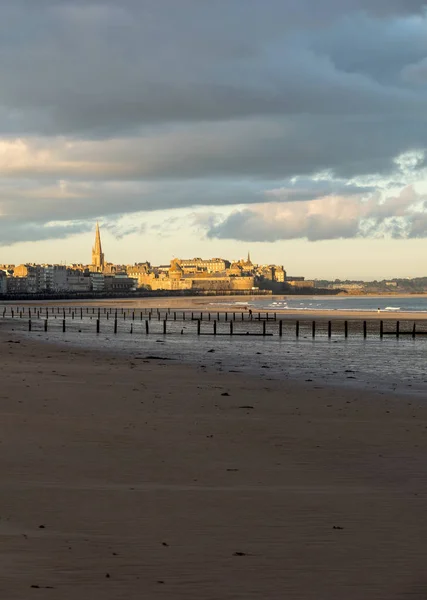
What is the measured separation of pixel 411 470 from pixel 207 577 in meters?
4.76

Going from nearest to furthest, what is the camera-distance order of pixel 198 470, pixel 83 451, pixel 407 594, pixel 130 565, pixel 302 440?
1. pixel 407 594
2. pixel 130 565
3. pixel 198 470
4. pixel 83 451
5. pixel 302 440

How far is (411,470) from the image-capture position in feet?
32.9

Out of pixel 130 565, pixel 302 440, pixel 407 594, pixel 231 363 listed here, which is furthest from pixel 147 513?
pixel 231 363

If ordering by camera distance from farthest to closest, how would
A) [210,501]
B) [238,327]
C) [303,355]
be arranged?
[238,327] → [303,355] → [210,501]

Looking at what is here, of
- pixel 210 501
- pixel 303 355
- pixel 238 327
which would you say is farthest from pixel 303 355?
pixel 238 327

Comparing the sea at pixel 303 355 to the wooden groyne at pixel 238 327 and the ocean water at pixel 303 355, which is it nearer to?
the ocean water at pixel 303 355

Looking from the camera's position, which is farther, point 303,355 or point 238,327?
point 238,327

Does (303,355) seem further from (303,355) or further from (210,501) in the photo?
(210,501)

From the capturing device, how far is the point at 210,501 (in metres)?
8.28

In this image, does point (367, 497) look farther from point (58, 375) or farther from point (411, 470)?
point (58, 375)

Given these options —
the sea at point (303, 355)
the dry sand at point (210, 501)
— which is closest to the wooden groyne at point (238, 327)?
the sea at point (303, 355)

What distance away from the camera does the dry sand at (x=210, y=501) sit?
6.02m

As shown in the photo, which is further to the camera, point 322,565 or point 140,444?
point 140,444

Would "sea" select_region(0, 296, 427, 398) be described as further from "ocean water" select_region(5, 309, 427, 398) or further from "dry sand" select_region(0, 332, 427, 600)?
"dry sand" select_region(0, 332, 427, 600)
